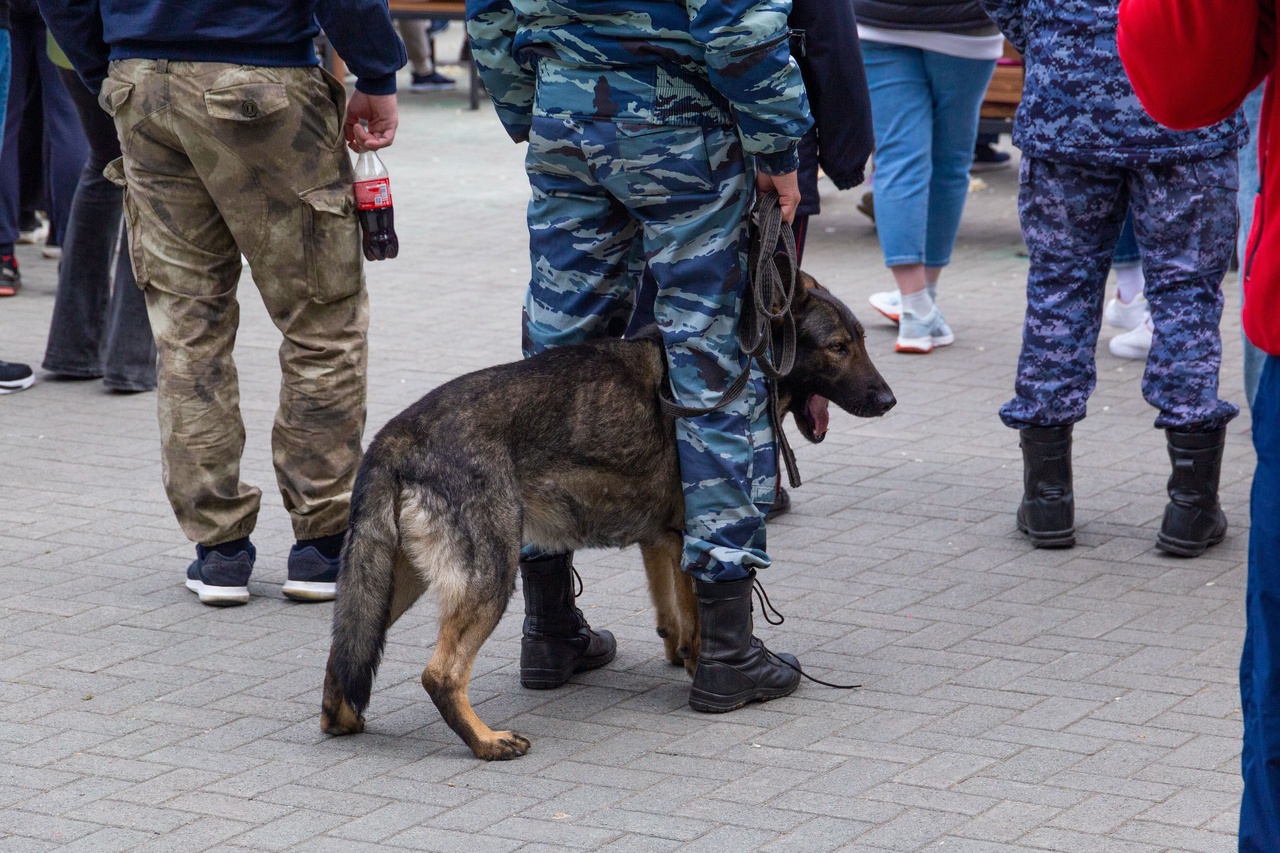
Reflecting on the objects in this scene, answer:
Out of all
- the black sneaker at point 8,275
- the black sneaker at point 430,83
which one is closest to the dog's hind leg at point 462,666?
the black sneaker at point 8,275

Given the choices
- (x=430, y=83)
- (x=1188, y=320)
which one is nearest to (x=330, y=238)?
(x=1188, y=320)

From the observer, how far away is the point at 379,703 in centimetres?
427

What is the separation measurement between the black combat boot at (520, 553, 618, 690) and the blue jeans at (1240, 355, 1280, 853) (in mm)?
2106

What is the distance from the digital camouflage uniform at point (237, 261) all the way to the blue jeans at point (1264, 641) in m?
2.98

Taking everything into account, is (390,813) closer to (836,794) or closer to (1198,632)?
(836,794)

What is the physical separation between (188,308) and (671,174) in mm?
1678

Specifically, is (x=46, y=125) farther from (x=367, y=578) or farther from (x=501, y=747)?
(x=501, y=747)

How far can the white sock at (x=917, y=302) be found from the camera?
8055 millimetres

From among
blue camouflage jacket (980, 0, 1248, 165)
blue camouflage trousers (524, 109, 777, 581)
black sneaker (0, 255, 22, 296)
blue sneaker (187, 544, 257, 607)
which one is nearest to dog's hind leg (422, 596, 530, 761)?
blue camouflage trousers (524, 109, 777, 581)

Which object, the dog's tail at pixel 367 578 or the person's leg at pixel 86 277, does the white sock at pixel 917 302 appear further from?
the dog's tail at pixel 367 578

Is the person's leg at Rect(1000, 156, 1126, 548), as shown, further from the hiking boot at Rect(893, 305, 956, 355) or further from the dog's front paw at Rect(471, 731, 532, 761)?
the hiking boot at Rect(893, 305, 956, 355)

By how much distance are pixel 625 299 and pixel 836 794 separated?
4.57ft

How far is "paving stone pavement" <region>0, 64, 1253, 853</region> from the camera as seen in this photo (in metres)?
3.56

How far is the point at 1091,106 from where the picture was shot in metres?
5.04
